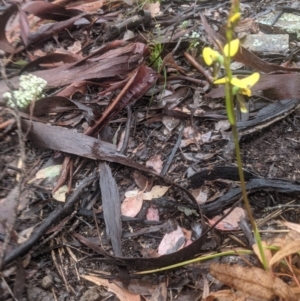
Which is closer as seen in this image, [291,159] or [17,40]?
[291,159]

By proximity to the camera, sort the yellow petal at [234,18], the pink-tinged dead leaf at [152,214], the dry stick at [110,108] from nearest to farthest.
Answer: the yellow petal at [234,18], the pink-tinged dead leaf at [152,214], the dry stick at [110,108]

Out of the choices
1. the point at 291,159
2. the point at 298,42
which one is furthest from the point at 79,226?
the point at 298,42

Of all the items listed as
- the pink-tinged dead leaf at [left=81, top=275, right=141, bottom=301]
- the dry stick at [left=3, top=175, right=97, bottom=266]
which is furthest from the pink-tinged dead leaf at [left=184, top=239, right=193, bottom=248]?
the dry stick at [left=3, top=175, right=97, bottom=266]

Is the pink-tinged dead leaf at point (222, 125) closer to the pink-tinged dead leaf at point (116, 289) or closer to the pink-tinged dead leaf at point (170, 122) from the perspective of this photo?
the pink-tinged dead leaf at point (170, 122)

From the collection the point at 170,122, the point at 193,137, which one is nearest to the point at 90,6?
the point at 170,122

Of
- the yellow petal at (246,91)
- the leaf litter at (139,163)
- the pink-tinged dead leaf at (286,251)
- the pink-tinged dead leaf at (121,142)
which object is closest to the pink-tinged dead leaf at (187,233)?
the leaf litter at (139,163)

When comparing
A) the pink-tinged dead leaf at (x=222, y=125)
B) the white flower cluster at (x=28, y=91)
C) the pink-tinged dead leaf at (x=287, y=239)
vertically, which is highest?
the white flower cluster at (x=28, y=91)

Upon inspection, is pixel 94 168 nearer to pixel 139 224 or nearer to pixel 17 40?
pixel 139 224
